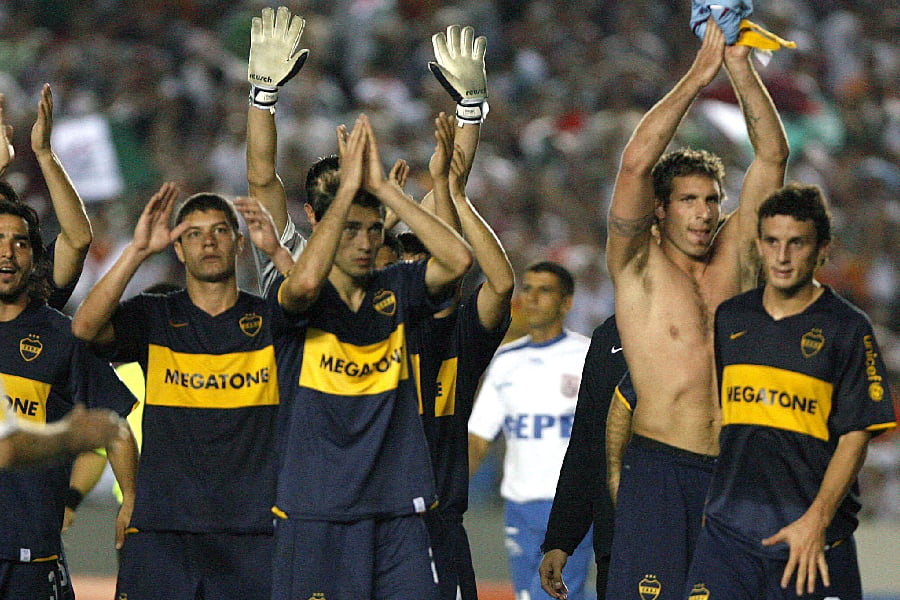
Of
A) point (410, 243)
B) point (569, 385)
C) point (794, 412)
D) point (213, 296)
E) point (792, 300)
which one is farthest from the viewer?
point (569, 385)

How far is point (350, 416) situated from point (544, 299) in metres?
4.19

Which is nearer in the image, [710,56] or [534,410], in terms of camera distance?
[710,56]

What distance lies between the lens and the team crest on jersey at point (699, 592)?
584cm

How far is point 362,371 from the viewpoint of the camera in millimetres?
6262

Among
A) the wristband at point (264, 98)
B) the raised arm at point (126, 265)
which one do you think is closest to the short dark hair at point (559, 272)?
the wristband at point (264, 98)

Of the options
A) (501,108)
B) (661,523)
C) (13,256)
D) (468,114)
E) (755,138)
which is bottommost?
(661,523)

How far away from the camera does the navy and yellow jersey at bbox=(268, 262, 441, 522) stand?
243 inches

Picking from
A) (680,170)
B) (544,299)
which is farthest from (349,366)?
(544,299)

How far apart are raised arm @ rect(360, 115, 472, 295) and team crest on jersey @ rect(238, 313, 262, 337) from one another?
976 mm

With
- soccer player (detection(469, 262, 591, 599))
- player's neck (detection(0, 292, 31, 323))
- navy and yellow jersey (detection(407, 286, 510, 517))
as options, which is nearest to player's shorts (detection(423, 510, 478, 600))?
navy and yellow jersey (detection(407, 286, 510, 517))

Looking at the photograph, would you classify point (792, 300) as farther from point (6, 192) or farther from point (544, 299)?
point (544, 299)

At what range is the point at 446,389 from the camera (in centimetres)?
723

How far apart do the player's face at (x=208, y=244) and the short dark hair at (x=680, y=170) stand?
1.84m

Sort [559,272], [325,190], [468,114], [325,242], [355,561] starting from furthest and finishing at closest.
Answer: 1. [559,272]
2. [468,114]
3. [325,190]
4. [355,561]
5. [325,242]
